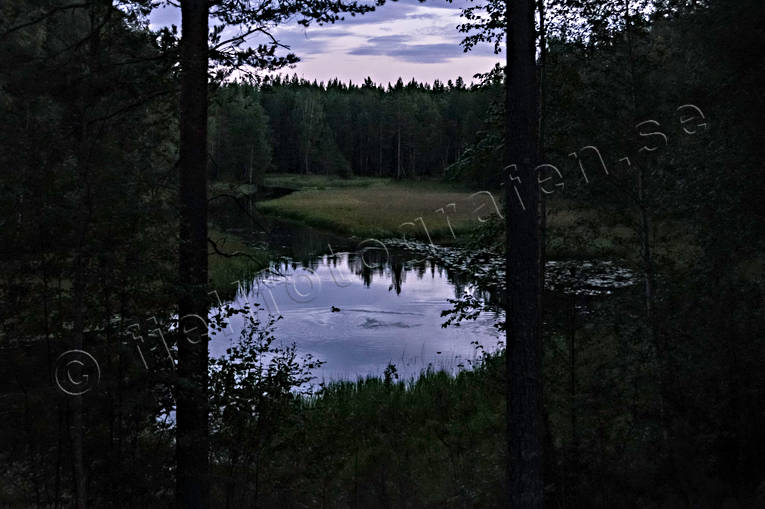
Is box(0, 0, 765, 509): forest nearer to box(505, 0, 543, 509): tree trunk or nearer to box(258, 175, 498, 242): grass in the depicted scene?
box(505, 0, 543, 509): tree trunk

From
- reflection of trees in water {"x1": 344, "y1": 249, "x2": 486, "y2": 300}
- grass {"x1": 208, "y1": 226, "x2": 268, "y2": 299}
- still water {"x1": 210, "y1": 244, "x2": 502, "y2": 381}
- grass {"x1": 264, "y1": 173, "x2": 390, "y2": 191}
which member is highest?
grass {"x1": 264, "y1": 173, "x2": 390, "y2": 191}

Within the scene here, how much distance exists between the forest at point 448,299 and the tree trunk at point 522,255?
0.08 ft

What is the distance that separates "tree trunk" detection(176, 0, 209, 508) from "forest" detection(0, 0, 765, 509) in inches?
1.2

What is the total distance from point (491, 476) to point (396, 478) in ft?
5.43

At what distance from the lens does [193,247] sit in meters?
7.62

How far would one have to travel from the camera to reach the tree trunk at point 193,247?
755 centimetres

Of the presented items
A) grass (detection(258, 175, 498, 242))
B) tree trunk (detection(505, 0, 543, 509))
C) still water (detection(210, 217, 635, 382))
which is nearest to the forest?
tree trunk (detection(505, 0, 543, 509))

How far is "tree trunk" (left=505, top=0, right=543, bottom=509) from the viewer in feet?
21.3

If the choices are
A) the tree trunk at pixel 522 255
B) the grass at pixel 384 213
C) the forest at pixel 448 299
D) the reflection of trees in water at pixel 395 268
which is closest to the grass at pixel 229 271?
the reflection of trees in water at pixel 395 268

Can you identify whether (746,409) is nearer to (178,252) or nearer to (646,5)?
(646,5)

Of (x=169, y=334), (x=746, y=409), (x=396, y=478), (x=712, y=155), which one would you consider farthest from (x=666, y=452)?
(x=169, y=334)

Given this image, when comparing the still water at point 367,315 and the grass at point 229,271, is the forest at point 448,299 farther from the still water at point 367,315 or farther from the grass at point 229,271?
the grass at point 229,271

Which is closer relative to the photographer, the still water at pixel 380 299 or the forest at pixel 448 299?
the forest at pixel 448 299

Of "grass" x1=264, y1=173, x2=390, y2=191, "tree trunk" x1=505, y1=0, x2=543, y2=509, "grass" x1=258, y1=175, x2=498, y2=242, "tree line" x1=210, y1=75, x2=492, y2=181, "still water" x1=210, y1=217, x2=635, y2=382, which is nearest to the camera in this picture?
"tree trunk" x1=505, y1=0, x2=543, y2=509
